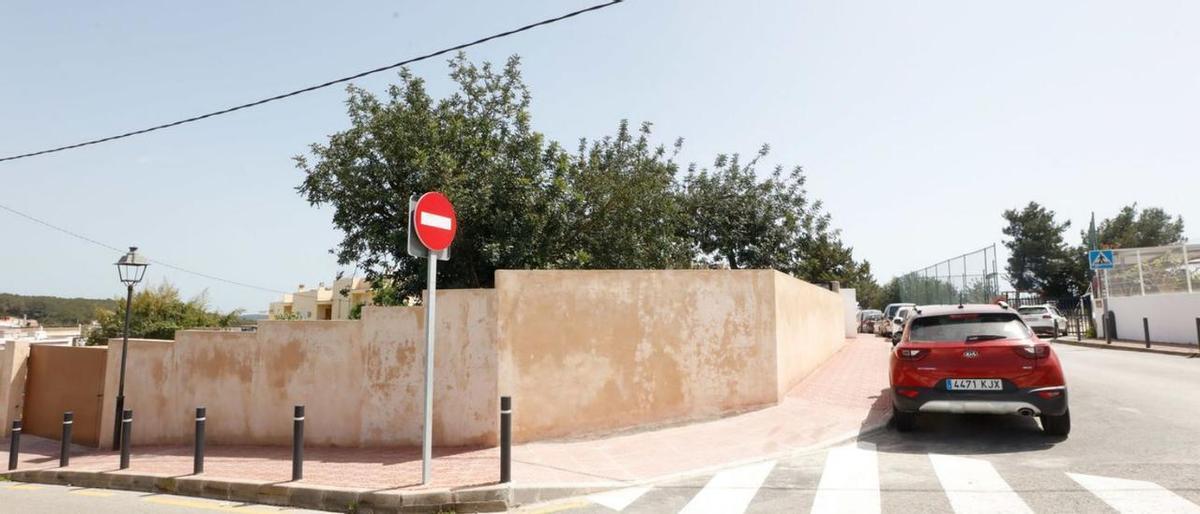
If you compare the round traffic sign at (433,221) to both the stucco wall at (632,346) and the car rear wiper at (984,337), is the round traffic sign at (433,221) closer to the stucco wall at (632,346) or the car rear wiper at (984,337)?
the stucco wall at (632,346)

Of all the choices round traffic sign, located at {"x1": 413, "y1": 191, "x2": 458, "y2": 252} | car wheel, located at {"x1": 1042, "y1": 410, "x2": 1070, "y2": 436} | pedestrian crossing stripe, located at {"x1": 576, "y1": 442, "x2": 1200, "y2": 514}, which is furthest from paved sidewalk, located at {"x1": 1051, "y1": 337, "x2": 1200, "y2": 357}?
round traffic sign, located at {"x1": 413, "y1": 191, "x2": 458, "y2": 252}

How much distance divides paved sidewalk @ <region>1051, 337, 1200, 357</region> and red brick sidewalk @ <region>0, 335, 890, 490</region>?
12.5 m

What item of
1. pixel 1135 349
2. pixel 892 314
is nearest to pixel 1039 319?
pixel 1135 349

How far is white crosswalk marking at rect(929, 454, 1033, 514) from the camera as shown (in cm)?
480

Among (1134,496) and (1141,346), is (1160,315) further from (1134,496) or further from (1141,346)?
(1134,496)

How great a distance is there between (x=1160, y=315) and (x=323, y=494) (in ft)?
81.5

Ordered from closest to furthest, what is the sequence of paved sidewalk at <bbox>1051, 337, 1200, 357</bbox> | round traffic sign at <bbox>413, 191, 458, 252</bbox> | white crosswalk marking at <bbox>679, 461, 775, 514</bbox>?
white crosswalk marking at <bbox>679, 461, 775, 514</bbox>, round traffic sign at <bbox>413, 191, 458, 252</bbox>, paved sidewalk at <bbox>1051, 337, 1200, 357</bbox>

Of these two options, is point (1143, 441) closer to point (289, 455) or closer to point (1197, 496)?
point (1197, 496)

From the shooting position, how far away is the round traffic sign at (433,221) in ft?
20.3

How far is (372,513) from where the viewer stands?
224 inches

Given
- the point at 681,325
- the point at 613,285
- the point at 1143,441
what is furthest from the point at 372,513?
the point at 1143,441

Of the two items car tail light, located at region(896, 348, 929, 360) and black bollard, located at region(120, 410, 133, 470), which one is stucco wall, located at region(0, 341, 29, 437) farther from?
car tail light, located at region(896, 348, 929, 360)

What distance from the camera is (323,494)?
6.03 metres

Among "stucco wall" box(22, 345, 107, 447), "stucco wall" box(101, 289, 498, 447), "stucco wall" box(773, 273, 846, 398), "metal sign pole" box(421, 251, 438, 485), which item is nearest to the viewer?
"metal sign pole" box(421, 251, 438, 485)
